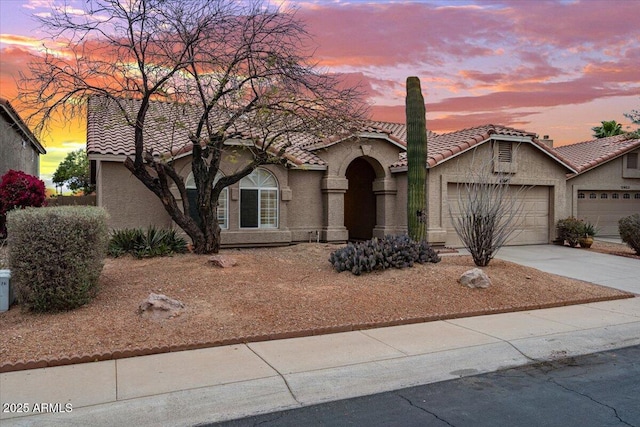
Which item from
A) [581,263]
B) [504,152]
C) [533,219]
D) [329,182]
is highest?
[504,152]

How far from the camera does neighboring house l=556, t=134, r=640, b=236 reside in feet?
75.4

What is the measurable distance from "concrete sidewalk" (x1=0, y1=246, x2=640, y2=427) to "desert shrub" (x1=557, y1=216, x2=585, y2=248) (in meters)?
11.3

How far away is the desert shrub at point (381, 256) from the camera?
35.1ft

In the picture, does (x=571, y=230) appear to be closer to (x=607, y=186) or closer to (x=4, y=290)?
(x=607, y=186)

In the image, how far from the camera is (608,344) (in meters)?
7.52

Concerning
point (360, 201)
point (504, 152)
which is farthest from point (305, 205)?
point (504, 152)

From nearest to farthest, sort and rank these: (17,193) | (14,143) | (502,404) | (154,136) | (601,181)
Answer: (502,404) → (17,193) → (154,136) → (14,143) → (601,181)

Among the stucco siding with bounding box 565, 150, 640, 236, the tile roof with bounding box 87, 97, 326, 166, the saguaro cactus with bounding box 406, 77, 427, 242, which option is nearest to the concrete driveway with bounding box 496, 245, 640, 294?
the saguaro cactus with bounding box 406, 77, 427, 242

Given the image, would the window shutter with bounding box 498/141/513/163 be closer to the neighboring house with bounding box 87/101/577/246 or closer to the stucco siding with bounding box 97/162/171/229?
the neighboring house with bounding box 87/101/577/246

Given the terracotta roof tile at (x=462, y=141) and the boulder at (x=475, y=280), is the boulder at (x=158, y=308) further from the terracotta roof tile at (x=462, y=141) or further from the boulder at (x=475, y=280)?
the terracotta roof tile at (x=462, y=141)

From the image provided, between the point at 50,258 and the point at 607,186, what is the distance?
78.2ft

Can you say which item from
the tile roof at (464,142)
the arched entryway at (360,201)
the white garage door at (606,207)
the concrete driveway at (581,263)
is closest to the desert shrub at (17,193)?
the arched entryway at (360,201)

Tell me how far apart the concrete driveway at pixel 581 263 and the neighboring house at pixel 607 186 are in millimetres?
4994

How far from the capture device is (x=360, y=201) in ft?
72.8
